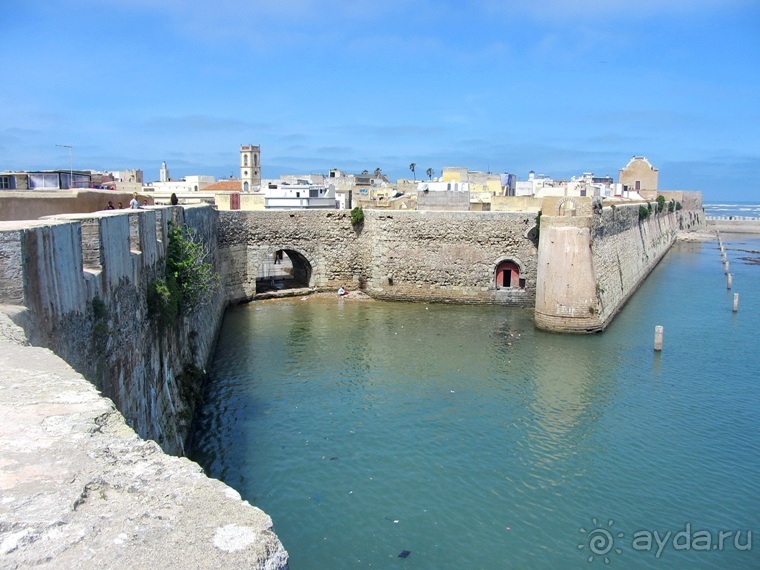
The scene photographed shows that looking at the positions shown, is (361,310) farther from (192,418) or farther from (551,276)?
(192,418)

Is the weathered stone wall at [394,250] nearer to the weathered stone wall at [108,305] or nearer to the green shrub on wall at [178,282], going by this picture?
the green shrub on wall at [178,282]

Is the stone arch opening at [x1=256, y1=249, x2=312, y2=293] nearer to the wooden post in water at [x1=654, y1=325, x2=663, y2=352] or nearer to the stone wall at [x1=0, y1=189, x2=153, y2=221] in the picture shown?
the stone wall at [x1=0, y1=189, x2=153, y2=221]

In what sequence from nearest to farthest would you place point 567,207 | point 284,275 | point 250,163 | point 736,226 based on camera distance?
point 567,207 < point 284,275 < point 250,163 < point 736,226

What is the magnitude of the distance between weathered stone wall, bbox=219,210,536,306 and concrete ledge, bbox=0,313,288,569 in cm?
2099

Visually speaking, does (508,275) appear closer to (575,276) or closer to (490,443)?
(575,276)

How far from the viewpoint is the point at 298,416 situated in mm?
12922

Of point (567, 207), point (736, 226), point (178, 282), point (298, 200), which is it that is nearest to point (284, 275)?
point (298, 200)

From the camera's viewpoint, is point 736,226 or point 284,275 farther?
point 736,226

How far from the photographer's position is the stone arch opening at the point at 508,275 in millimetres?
24375

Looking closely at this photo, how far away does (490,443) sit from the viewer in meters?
11.8

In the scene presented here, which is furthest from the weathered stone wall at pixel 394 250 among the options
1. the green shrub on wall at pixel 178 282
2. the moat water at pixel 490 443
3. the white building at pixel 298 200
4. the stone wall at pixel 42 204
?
the green shrub on wall at pixel 178 282

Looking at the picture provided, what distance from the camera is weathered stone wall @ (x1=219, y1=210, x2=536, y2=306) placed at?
24.2 metres

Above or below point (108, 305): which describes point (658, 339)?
below

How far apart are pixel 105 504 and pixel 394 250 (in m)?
22.9
